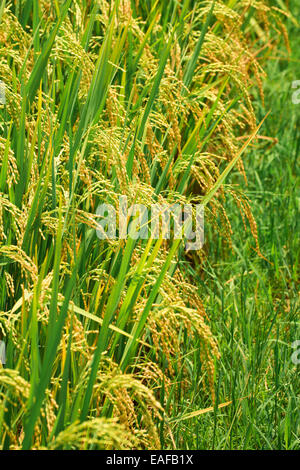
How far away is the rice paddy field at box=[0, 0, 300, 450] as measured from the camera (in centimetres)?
157

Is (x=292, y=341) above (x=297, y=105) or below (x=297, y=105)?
below

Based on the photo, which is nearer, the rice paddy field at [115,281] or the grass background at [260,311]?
the rice paddy field at [115,281]

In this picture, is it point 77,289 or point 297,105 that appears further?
point 297,105

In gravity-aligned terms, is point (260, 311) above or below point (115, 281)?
below

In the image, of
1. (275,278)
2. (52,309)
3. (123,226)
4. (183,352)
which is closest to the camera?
(52,309)

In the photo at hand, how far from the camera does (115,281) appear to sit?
183 centimetres

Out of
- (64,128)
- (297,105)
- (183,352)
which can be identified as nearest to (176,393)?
(183,352)

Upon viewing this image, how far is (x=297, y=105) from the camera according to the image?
397 centimetres

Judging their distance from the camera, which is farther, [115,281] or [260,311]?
[260,311]

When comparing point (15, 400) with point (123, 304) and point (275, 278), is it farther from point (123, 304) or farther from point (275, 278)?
point (275, 278)

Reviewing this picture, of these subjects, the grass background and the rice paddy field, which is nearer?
A: the rice paddy field

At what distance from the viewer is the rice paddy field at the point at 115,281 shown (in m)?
1.57

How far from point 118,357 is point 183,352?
16.2 inches

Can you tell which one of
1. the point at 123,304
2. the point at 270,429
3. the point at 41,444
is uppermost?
the point at 123,304
